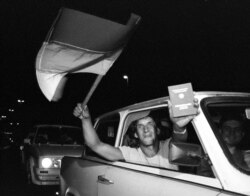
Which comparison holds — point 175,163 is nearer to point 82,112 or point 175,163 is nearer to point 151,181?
point 151,181

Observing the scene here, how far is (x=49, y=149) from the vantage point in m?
8.62

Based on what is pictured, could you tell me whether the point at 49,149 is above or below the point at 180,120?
below

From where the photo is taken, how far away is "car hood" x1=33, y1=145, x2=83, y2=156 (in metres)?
8.45

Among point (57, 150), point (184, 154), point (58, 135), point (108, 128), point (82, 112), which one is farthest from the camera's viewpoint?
point (58, 135)

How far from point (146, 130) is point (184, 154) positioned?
1142mm

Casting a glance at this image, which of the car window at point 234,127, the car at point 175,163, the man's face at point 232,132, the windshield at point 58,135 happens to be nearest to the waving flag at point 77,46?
the car at point 175,163

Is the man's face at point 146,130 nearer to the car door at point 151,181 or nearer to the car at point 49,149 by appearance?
the car door at point 151,181

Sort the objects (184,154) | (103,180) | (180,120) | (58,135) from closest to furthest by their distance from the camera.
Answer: (184,154) < (180,120) < (103,180) < (58,135)

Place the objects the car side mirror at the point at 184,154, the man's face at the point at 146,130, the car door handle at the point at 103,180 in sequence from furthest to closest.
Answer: the man's face at the point at 146,130 → the car door handle at the point at 103,180 → the car side mirror at the point at 184,154

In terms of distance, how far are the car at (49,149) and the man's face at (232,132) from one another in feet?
17.9

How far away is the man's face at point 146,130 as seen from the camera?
359cm

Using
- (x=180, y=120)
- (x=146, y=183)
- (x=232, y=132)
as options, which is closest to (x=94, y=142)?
(x=146, y=183)

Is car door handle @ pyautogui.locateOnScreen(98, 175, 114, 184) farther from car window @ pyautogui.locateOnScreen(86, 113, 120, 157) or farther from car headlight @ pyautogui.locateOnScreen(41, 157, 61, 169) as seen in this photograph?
car headlight @ pyautogui.locateOnScreen(41, 157, 61, 169)

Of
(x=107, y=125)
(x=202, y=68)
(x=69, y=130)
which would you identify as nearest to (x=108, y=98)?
(x=202, y=68)
